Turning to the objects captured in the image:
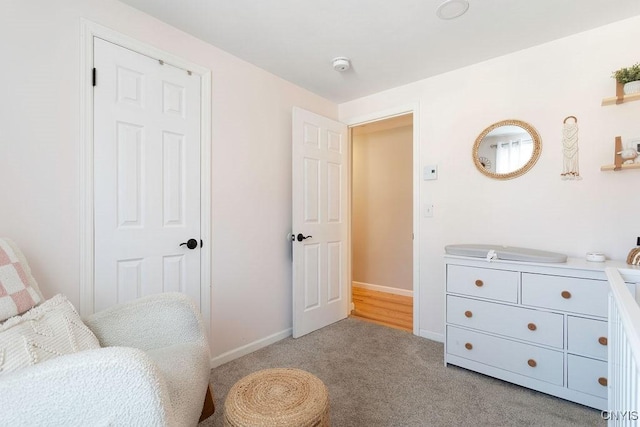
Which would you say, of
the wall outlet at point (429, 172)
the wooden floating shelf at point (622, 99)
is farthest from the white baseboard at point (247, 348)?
the wooden floating shelf at point (622, 99)

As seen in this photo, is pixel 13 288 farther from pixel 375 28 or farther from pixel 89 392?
pixel 375 28

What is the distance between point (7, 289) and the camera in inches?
42.8

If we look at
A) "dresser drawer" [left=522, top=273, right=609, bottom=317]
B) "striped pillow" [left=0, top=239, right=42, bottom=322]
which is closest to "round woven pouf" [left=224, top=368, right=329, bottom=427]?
"striped pillow" [left=0, top=239, right=42, bottom=322]

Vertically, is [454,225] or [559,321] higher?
[454,225]

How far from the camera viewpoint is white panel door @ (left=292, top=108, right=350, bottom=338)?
2.71m

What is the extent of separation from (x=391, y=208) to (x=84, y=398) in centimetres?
394

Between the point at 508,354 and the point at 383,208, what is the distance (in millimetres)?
2645

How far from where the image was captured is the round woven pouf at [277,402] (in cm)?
100

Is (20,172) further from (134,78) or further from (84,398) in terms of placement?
(84,398)

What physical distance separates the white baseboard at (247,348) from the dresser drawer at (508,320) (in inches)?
54.7

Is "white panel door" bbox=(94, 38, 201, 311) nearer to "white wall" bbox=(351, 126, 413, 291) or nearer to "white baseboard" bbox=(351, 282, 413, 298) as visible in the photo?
"white wall" bbox=(351, 126, 413, 291)

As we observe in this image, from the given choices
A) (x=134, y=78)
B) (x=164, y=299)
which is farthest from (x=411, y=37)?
(x=164, y=299)

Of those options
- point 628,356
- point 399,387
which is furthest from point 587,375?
point 628,356

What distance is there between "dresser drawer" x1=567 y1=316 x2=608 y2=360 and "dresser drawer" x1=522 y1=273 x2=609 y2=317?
0.05m
